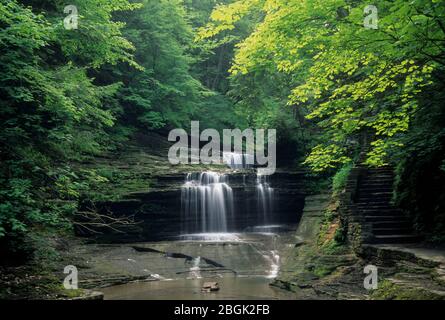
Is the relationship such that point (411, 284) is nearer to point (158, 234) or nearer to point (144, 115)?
point (158, 234)

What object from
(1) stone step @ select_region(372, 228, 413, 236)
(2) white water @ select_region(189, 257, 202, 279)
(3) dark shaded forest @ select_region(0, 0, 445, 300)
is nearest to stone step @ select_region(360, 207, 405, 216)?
(3) dark shaded forest @ select_region(0, 0, 445, 300)

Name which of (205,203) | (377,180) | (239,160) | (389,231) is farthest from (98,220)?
(239,160)

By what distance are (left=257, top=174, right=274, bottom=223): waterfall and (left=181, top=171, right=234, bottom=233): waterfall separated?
5.25 ft

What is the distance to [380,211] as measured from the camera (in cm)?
1116

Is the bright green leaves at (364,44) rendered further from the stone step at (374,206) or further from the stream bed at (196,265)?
the stream bed at (196,265)

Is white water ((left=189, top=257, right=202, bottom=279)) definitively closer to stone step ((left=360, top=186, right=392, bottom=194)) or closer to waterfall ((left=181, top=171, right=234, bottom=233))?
waterfall ((left=181, top=171, right=234, bottom=233))

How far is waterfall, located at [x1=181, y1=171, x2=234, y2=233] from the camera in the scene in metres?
17.9

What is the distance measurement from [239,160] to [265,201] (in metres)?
5.18

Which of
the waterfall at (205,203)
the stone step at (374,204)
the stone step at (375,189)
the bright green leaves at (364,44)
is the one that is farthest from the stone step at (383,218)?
the waterfall at (205,203)

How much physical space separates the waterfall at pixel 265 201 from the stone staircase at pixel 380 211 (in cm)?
680

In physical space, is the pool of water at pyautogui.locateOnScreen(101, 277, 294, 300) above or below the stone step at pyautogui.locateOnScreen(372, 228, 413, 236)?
below

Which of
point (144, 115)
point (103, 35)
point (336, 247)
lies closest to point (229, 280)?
point (336, 247)

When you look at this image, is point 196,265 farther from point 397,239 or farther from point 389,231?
point 397,239
